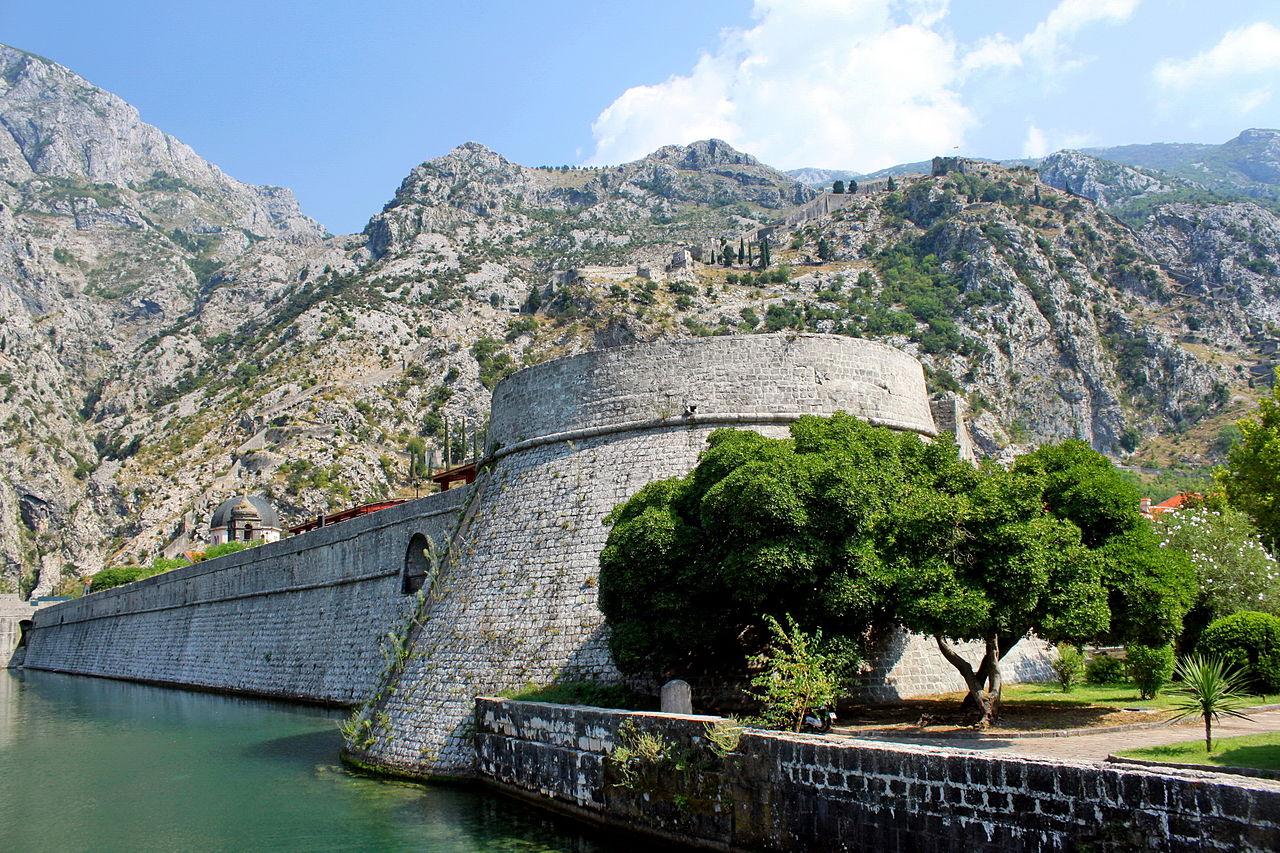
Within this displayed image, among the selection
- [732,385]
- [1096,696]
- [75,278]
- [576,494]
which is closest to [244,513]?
[576,494]

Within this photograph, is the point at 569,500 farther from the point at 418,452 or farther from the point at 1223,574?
the point at 418,452

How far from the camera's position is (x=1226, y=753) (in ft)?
33.0

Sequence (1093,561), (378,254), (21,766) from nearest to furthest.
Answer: (1093,561), (21,766), (378,254)

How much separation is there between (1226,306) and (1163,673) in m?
99.4

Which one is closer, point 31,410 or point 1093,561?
point 1093,561

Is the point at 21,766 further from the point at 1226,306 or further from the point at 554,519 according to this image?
the point at 1226,306

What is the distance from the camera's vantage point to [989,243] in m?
97.2

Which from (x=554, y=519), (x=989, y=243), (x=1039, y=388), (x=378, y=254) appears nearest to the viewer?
(x=554, y=519)

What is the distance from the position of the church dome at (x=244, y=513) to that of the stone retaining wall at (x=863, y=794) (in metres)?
61.3

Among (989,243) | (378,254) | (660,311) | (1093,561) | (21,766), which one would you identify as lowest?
(21,766)

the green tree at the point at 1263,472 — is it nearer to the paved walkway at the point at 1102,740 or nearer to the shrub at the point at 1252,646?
the shrub at the point at 1252,646

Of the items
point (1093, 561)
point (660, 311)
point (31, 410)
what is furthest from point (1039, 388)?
point (31, 410)

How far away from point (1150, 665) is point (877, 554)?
5864mm

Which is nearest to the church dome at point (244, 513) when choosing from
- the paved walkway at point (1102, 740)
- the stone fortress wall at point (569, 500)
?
the stone fortress wall at point (569, 500)
